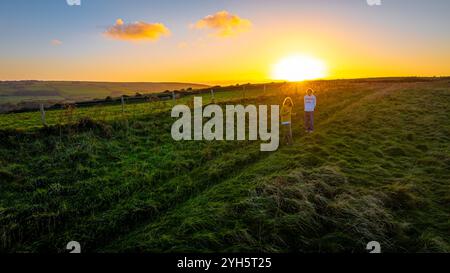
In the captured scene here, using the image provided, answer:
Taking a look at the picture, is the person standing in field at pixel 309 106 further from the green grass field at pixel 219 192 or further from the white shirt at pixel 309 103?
the green grass field at pixel 219 192

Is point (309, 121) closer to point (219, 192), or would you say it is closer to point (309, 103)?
point (309, 103)

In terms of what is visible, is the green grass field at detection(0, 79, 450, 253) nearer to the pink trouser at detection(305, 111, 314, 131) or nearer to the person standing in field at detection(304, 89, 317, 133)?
the pink trouser at detection(305, 111, 314, 131)

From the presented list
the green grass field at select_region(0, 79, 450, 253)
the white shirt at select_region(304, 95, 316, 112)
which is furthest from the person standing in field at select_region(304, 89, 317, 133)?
the green grass field at select_region(0, 79, 450, 253)

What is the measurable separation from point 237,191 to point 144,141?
8.13 m

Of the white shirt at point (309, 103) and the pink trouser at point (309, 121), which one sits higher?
the white shirt at point (309, 103)

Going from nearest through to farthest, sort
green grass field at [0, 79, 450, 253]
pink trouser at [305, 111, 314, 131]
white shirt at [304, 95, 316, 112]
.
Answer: green grass field at [0, 79, 450, 253] < white shirt at [304, 95, 316, 112] < pink trouser at [305, 111, 314, 131]

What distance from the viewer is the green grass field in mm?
7223

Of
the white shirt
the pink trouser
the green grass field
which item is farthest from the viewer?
the pink trouser

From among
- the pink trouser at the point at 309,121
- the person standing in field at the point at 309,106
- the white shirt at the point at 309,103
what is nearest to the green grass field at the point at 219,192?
the pink trouser at the point at 309,121

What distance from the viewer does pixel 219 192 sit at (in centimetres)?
957

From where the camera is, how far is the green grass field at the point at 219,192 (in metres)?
7.22

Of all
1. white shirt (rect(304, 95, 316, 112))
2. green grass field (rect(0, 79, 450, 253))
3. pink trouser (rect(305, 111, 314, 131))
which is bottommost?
green grass field (rect(0, 79, 450, 253))
